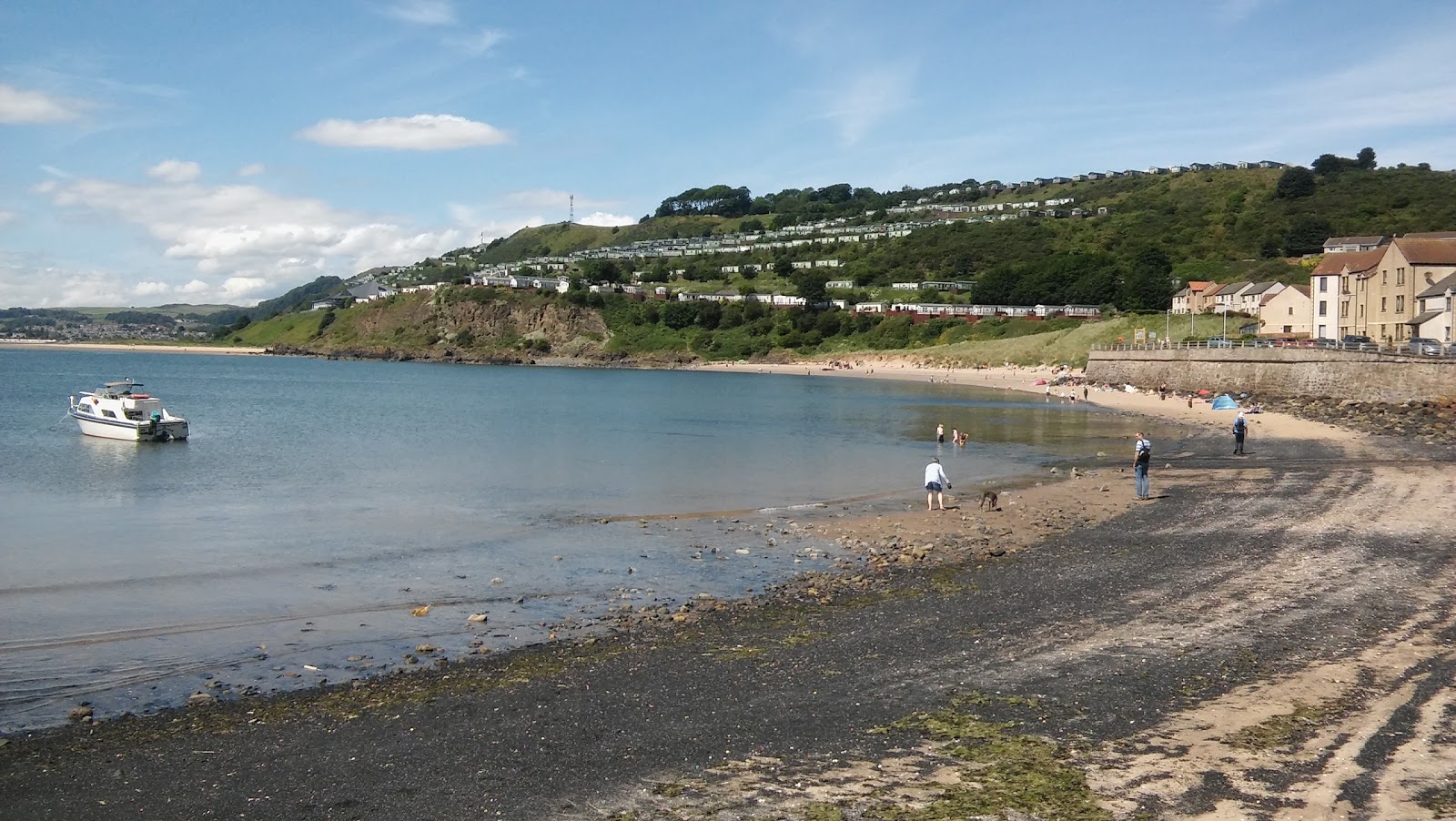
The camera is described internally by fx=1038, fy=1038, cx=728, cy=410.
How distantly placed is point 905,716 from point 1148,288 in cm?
12121

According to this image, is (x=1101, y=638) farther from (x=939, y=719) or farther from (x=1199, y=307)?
(x=1199, y=307)

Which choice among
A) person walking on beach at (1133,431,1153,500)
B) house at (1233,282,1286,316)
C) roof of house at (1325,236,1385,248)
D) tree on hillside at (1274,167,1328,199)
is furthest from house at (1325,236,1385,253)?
person walking on beach at (1133,431,1153,500)

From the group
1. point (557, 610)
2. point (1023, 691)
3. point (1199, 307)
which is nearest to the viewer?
point (1023, 691)

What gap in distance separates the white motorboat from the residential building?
8032 centimetres

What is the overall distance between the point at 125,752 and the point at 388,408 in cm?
6228

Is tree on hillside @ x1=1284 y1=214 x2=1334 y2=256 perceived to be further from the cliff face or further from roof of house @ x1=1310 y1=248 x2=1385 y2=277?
the cliff face

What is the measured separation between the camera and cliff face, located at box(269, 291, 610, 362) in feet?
516

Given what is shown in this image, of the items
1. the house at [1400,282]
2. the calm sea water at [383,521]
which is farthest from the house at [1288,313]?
the calm sea water at [383,521]

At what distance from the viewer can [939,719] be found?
35.1 feet

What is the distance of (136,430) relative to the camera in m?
46.6

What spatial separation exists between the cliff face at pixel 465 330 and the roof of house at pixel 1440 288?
106 m

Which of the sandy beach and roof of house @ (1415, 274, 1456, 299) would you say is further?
roof of house @ (1415, 274, 1456, 299)

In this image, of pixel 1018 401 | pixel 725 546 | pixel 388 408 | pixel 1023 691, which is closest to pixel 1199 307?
pixel 1018 401

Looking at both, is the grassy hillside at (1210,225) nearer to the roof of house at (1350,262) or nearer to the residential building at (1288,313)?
the residential building at (1288,313)
